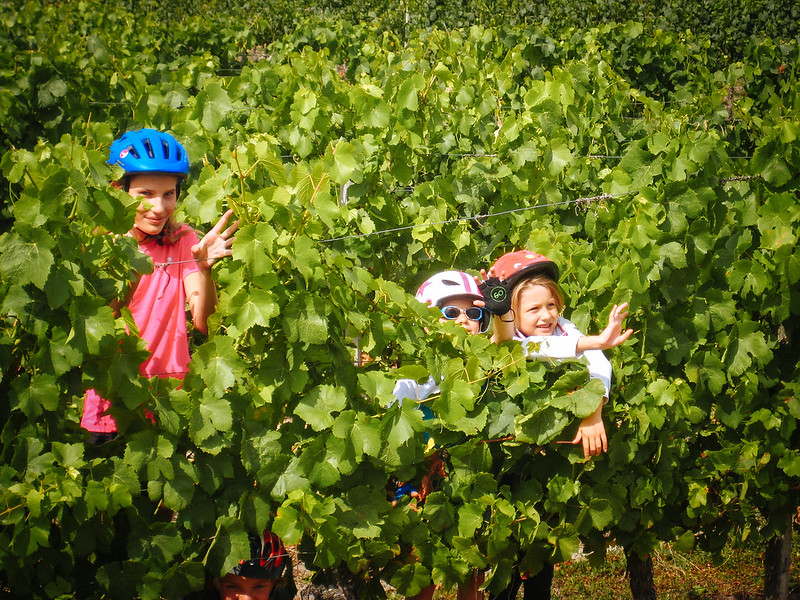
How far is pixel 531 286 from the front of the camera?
3.08 m

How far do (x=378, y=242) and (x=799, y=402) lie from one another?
1824 millimetres

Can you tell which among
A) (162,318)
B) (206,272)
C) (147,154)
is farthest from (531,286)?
(147,154)

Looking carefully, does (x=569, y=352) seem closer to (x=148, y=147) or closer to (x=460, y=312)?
(x=460, y=312)

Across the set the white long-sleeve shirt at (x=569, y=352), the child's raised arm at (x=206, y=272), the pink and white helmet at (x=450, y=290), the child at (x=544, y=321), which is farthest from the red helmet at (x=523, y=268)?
the child's raised arm at (x=206, y=272)

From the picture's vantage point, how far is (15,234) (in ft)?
7.00

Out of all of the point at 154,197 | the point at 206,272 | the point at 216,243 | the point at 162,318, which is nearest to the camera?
the point at 216,243

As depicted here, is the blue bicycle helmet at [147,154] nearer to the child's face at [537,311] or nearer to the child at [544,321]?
the child at [544,321]

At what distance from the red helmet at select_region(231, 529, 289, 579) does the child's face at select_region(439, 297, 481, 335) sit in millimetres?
917

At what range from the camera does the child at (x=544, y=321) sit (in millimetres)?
2889

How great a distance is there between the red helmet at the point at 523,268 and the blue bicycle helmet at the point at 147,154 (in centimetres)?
112

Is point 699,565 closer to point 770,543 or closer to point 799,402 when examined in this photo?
point 770,543

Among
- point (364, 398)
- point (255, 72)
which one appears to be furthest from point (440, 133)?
point (364, 398)

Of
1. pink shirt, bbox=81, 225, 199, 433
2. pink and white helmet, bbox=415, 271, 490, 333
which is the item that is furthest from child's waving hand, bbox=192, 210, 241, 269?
pink and white helmet, bbox=415, 271, 490, 333

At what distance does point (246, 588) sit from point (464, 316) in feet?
3.69
